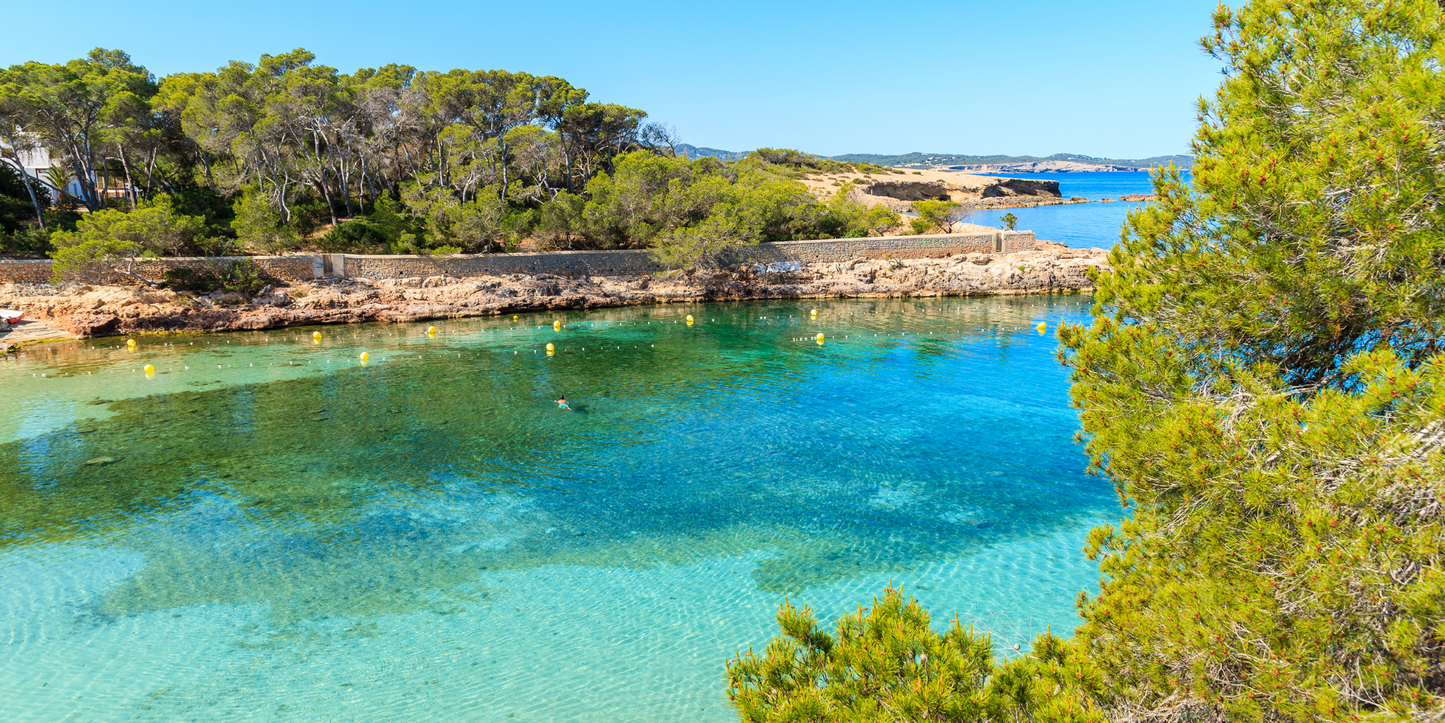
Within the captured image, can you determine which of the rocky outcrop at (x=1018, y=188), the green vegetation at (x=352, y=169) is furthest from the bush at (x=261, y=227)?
the rocky outcrop at (x=1018, y=188)

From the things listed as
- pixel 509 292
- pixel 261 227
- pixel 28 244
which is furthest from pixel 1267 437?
pixel 28 244

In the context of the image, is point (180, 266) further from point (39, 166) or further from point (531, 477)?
point (531, 477)

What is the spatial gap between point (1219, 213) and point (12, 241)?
136 feet

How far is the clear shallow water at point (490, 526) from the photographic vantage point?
808 cm

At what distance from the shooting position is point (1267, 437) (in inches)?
172

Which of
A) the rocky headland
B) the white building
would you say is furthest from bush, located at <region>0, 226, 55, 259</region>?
the rocky headland

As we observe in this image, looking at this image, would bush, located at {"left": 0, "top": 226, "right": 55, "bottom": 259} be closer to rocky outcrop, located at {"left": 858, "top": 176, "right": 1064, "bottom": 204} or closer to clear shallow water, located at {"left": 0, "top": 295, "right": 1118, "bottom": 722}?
clear shallow water, located at {"left": 0, "top": 295, "right": 1118, "bottom": 722}

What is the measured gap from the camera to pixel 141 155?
35.9 metres

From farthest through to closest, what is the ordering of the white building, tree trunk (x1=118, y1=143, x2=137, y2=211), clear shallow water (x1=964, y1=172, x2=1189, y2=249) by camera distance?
clear shallow water (x1=964, y1=172, x2=1189, y2=249)
the white building
tree trunk (x1=118, y1=143, x2=137, y2=211)

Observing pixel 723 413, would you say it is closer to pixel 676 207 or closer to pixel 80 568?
pixel 80 568

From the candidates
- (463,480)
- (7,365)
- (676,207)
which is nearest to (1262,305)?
(463,480)

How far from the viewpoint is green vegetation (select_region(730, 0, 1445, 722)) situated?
3631 mm

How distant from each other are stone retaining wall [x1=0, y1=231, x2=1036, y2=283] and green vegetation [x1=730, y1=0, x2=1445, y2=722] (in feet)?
111

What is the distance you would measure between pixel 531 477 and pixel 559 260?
2498cm
